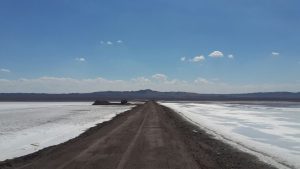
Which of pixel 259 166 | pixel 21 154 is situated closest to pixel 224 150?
pixel 259 166

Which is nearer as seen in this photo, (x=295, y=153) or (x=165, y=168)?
(x=165, y=168)

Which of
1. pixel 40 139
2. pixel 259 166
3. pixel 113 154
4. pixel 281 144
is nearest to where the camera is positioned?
pixel 259 166

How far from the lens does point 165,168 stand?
11727 millimetres

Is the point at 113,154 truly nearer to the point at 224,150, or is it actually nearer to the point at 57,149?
the point at 57,149

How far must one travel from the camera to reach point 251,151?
17.0m

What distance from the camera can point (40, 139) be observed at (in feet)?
70.1

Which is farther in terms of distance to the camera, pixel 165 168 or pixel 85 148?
pixel 85 148

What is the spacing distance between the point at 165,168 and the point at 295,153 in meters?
7.11

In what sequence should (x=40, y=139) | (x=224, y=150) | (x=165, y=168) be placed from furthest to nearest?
(x=40, y=139) → (x=224, y=150) → (x=165, y=168)

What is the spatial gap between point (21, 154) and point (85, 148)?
2.42 metres

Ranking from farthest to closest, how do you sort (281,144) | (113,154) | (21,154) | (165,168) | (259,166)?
(281,144), (21,154), (113,154), (259,166), (165,168)

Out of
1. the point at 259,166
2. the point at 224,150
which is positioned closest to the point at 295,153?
the point at 224,150

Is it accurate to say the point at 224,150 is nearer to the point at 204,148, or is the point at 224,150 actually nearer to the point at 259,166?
the point at 204,148

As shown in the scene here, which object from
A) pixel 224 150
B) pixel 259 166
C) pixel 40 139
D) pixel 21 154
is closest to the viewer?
pixel 259 166
